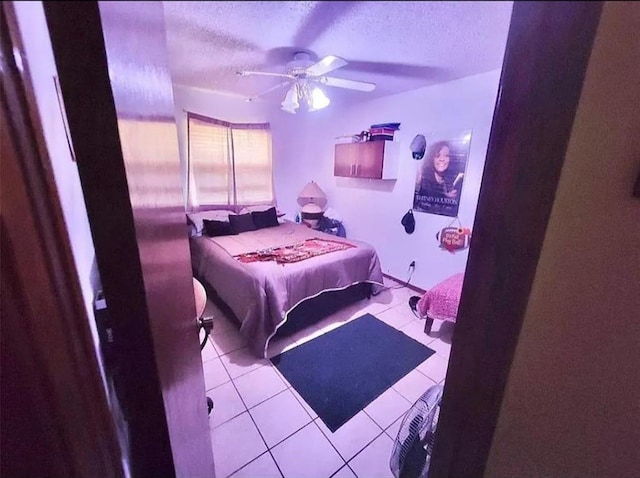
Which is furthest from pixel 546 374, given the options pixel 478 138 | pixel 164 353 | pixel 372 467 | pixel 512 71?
pixel 478 138

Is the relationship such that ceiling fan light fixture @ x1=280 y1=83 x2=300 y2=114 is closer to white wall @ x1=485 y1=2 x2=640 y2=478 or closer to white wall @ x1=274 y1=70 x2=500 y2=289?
white wall @ x1=274 y1=70 x2=500 y2=289

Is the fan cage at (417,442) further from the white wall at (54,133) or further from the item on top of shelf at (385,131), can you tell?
the item on top of shelf at (385,131)

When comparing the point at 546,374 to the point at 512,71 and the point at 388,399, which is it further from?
the point at 388,399

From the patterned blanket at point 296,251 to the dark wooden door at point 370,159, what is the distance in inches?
37.8

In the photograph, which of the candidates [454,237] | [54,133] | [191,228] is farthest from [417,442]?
[191,228]

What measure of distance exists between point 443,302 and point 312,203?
Result: 2.50m

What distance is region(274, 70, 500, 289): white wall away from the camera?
259 cm

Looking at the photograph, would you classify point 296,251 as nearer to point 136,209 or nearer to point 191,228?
point 191,228

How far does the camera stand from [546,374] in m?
0.58

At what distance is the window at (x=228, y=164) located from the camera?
9.32 feet

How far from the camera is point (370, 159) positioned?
3.29 metres

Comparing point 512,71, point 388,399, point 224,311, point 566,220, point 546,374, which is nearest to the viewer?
point 512,71

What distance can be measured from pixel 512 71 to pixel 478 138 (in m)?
2.64

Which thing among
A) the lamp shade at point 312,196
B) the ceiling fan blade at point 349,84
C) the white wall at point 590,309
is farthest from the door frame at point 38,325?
the lamp shade at point 312,196
